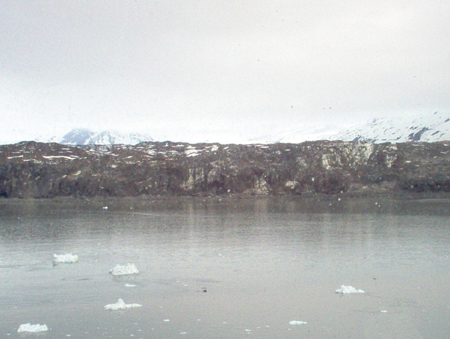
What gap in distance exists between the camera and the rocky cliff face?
10694cm

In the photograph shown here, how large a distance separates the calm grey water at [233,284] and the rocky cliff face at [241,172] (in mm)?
72111

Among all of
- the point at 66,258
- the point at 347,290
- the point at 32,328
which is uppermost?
the point at 32,328

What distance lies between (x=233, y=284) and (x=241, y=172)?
307ft

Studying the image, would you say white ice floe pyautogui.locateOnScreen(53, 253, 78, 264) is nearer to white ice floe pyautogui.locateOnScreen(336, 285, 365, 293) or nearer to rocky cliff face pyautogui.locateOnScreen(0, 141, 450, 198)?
white ice floe pyautogui.locateOnScreen(336, 285, 365, 293)

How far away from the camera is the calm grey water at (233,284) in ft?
46.6

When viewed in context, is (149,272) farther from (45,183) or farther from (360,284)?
(45,183)

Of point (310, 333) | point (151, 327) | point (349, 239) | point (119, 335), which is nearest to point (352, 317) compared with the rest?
point (310, 333)

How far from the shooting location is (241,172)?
4441 inches

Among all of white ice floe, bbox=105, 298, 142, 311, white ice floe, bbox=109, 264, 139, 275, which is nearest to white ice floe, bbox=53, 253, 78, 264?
white ice floe, bbox=109, 264, 139, 275

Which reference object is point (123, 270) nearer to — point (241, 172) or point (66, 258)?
point (66, 258)

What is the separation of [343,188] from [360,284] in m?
90.4

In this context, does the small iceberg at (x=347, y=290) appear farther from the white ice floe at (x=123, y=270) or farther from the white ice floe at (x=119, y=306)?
the white ice floe at (x=123, y=270)

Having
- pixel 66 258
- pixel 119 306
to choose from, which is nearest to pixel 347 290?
pixel 119 306

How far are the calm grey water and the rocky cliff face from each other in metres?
72.1
